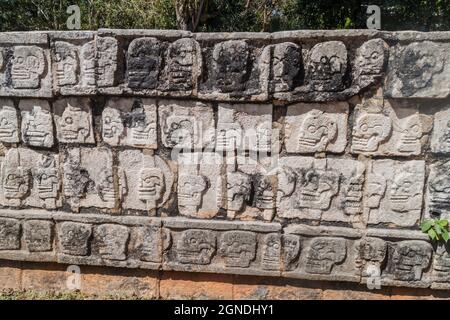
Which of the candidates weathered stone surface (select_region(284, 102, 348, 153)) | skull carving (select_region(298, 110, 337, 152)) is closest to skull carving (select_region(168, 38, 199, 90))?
weathered stone surface (select_region(284, 102, 348, 153))

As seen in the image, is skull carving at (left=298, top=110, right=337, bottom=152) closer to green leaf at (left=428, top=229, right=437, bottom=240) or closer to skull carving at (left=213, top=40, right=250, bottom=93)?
skull carving at (left=213, top=40, right=250, bottom=93)

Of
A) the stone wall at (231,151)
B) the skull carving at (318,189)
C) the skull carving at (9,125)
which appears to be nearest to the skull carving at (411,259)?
the stone wall at (231,151)

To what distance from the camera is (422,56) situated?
2.89 m

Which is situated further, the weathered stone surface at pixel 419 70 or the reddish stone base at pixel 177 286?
the reddish stone base at pixel 177 286

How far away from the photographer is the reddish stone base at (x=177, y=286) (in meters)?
3.32

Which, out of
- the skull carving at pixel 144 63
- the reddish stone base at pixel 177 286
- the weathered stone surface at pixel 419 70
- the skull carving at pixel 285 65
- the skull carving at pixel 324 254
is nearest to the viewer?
the weathered stone surface at pixel 419 70

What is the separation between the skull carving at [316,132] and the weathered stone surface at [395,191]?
37cm

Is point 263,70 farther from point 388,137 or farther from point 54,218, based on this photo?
point 54,218

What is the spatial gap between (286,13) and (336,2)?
4.37 meters

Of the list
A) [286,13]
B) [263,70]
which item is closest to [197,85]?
[263,70]

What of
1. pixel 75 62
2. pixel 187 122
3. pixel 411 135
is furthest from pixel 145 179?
pixel 411 135

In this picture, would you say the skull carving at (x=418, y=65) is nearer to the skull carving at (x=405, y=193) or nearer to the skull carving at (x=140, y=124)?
the skull carving at (x=405, y=193)

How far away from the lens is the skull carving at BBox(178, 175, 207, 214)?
3.28m

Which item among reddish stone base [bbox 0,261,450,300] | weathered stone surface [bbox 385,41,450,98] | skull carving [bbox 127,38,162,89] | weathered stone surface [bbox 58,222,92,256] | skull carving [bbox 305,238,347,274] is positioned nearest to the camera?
weathered stone surface [bbox 385,41,450,98]
